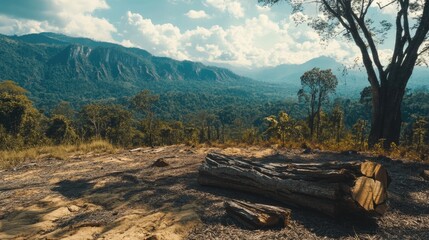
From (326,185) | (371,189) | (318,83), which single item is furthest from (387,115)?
(318,83)

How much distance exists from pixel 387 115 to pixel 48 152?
13591 millimetres

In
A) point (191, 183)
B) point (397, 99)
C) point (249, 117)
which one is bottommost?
point (249, 117)

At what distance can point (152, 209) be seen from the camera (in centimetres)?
563

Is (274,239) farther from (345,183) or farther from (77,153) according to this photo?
(77,153)

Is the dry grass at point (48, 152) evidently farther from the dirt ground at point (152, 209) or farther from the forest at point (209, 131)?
the dirt ground at point (152, 209)

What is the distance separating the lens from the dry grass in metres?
11.6

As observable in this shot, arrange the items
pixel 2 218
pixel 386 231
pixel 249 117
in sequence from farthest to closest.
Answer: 1. pixel 249 117
2. pixel 2 218
3. pixel 386 231

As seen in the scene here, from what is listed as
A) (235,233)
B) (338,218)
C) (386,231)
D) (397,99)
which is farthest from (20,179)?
(397,99)

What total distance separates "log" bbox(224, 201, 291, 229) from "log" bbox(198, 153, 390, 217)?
61 centimetres

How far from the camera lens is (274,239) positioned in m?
4.34

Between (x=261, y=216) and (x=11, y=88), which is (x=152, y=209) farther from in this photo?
(x=11, y=88)

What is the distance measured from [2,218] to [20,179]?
3.51 m

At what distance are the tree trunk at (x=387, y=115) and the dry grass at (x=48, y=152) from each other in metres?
10.7

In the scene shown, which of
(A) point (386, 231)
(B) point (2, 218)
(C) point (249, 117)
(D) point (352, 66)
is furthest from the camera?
(C) point (249, 117)
